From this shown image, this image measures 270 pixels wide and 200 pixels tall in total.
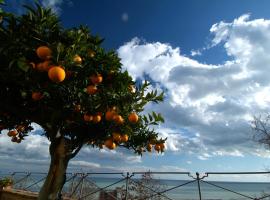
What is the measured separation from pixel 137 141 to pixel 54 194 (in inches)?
89.8

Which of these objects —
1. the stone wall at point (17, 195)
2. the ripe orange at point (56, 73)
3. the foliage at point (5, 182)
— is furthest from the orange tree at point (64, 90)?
the foliage at point (5, 182)

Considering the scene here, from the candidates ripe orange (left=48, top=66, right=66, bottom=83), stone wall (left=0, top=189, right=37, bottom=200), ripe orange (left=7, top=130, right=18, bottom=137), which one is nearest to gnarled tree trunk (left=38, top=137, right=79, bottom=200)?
ripe orange (left=7, top=130, right=18, bottom=137)

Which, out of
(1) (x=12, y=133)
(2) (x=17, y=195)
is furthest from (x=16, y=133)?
(2) (x=17, y=195)

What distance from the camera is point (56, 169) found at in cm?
608

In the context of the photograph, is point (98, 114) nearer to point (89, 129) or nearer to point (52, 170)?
point (89, 129)

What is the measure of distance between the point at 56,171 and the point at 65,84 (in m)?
2.30

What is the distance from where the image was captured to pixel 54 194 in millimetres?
5895

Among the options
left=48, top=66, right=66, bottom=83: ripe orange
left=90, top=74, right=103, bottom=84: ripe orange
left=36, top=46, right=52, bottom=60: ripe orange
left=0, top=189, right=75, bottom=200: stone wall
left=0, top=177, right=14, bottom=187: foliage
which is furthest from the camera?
left=0, top=177, right=14, bottom=187: foliage

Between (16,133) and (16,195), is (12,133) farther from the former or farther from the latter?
(16,195)

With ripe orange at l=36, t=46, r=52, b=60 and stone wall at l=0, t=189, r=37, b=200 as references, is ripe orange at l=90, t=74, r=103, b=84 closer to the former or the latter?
ripe orange at l=36, t=46, r=52, b=60

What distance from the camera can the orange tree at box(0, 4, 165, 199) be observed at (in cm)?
428

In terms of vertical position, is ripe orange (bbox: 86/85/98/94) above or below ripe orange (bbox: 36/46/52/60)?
below

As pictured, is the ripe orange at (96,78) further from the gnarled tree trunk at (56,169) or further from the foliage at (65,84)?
the gnarled tree trunk at (56,169)

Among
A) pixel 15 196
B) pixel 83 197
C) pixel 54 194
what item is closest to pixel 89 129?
pixel 54 194
